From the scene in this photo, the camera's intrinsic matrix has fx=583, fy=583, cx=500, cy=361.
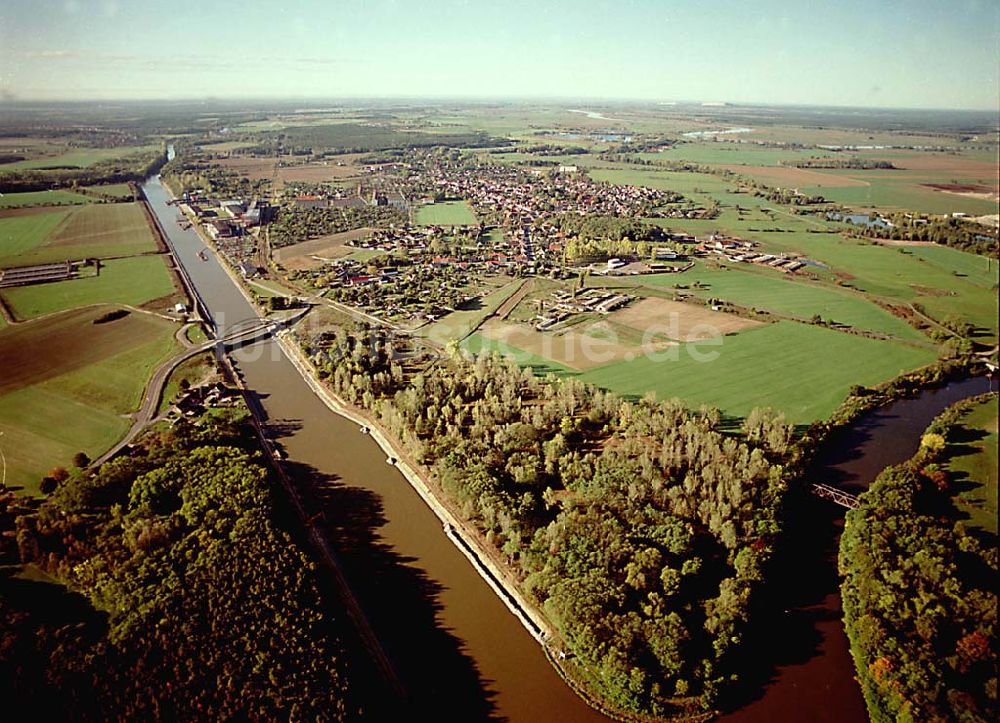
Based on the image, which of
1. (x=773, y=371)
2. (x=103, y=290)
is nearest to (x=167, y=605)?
(x=773, y=371)

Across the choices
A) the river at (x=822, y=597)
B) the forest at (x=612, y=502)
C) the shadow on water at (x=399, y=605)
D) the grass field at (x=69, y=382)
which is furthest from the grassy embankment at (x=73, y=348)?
the river at (x=822, y=597)

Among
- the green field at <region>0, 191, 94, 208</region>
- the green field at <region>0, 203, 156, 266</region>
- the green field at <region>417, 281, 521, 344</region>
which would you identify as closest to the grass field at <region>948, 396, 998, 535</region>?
the green field at <region>417, 281, 521, 344</region>

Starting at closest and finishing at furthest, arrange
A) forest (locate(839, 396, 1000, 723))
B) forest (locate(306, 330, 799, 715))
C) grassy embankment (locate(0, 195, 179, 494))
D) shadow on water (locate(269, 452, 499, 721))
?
forest (locate(839, 396, 1000, 723))
shadow on water (locate(269, 452, 499, 721))
forest (locate(306, 330, 799, 715))
grassy embankment (locate(0, 195, 179, 494))

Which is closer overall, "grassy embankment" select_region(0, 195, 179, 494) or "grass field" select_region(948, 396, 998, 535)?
"grass field" select_region(948, 396, 998, 535)

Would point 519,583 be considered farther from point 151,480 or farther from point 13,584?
point 13,584

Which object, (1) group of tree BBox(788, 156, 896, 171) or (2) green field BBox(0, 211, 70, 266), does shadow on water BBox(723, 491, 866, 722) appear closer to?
(2) green field BBox(0, 211, 70, 266)

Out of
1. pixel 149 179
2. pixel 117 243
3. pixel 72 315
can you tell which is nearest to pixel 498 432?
pixel 72 315

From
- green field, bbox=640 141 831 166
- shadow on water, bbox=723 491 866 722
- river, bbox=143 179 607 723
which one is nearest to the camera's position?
shadow on water, bbox=723 491 866 722

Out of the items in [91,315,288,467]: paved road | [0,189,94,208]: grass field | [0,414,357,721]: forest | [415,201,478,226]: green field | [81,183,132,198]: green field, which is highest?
[81,183,132,198]: green field
